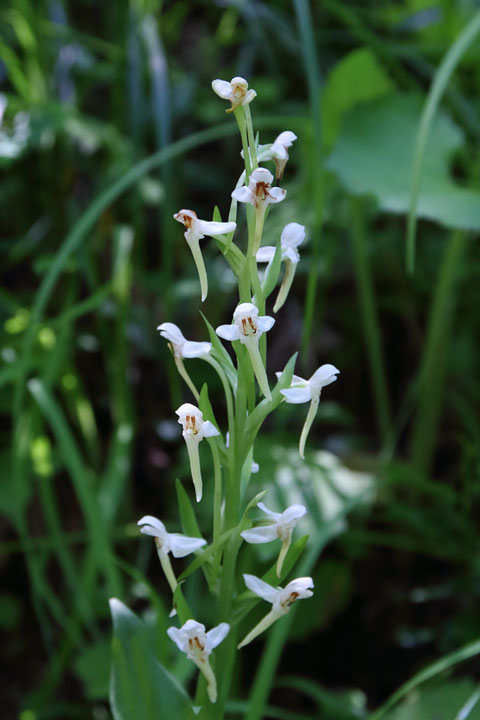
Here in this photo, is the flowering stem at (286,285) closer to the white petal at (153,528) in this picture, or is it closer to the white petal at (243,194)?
the white petal at (243,194)

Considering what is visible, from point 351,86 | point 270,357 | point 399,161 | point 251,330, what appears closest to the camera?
point 251,330

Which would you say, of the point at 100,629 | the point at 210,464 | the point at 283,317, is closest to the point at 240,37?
the point at 283,317

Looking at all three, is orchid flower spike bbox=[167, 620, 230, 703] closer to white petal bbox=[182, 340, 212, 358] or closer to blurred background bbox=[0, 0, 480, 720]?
white petal bbox=[182, 340, 212, 358]

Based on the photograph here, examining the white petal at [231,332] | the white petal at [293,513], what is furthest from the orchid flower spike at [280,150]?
the white petal at [293,513]

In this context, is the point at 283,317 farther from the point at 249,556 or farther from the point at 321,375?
the point at 321,375

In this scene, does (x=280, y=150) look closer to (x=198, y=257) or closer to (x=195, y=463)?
(x=198, y=257)

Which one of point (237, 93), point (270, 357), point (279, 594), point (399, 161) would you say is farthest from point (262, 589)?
point (270, 357)
